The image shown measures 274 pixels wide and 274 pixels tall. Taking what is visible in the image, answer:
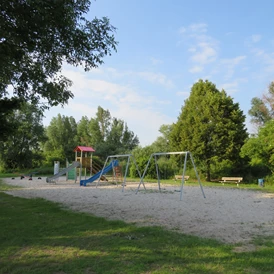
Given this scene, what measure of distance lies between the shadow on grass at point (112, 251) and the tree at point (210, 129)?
18.6 meters

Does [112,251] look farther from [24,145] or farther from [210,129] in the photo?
[24,145]

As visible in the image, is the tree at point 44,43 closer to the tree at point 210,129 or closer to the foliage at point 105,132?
the tree at point 210,129

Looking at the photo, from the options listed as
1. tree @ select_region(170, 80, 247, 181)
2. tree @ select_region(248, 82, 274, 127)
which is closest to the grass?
tree @ select_region(170, 80, 247, 181)

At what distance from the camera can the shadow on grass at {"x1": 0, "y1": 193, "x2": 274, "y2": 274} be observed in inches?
152

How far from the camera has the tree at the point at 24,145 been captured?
44.3m

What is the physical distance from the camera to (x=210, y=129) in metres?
24.6

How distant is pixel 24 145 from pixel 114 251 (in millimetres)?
45513

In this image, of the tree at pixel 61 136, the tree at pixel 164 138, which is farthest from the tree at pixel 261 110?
the tree at pixel 61 136

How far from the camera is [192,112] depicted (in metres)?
26.2

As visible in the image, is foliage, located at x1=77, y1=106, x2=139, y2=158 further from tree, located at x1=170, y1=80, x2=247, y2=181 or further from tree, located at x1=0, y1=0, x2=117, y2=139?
tree, located at x1=0, y1=0, x2=117, y2=139

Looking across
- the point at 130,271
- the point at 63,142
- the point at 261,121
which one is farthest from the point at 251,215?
the point at 63,142

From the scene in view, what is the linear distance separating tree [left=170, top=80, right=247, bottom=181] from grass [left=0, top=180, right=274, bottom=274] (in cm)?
1868

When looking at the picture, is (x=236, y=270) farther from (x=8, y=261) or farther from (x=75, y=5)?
(x=75, y=5)

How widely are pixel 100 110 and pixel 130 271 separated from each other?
5659 centimetres
